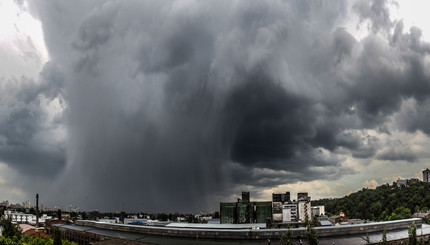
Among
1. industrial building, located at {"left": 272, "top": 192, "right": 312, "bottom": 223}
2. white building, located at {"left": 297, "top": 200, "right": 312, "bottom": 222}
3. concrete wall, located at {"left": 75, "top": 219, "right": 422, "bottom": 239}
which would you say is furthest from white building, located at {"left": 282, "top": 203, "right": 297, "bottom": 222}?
concrete wall, located at {"left": 75, "top": 219, "right": 422, "bottom": 239}

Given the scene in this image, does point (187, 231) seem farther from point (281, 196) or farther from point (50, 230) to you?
point (281, 196)

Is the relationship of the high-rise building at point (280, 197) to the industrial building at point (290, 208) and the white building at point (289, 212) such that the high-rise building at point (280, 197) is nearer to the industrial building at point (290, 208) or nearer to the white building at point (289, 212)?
the industrial building at point (290, 208)

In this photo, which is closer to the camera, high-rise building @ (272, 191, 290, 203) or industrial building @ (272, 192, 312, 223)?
industrial building @ (272, 192, 312, 223)

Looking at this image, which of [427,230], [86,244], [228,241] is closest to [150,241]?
[228,241]

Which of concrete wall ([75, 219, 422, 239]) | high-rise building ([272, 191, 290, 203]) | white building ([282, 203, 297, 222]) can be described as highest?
concrete wall ([75, 219, 422, 239])

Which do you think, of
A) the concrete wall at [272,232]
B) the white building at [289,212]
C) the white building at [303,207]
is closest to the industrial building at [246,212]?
the white building at [289,212]

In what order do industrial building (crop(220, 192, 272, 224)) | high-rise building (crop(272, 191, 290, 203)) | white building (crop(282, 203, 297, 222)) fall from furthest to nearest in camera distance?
high-rise building (crop(272, 191, 290, 203)) < white building (crop(282, 203, 297, 222)) < industrial building (crop(220, 192, 272, 224))

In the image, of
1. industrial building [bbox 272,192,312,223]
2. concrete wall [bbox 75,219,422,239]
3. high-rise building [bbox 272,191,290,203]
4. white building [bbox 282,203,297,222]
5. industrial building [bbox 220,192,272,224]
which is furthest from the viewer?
high-rise building [bbox 272,191,290,203]

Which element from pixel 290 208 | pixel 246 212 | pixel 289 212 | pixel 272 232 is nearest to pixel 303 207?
pixel 290 208

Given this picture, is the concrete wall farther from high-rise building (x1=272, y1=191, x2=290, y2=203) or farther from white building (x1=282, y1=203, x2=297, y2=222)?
high-rise building (x1=272, y1=191, x2=290, y2=203)
